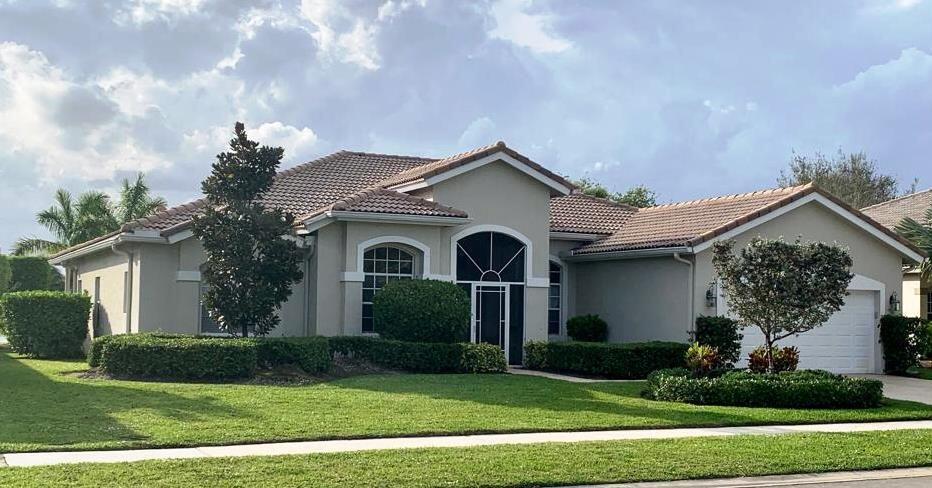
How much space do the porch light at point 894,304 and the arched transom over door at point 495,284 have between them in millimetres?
9168

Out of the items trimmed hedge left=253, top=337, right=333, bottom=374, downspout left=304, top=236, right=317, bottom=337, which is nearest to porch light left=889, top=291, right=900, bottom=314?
downspout left=304, top=236, right=317, bottom=337

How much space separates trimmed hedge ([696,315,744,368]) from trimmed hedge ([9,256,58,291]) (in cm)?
3122

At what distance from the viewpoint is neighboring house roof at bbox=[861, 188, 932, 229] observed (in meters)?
35.4

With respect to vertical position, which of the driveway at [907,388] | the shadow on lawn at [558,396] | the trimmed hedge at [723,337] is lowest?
the driveway at [907,388]

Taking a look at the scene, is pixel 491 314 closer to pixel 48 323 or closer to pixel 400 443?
pixel 48 323

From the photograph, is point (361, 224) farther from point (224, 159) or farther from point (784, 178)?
point (784, 178)

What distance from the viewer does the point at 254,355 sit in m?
19.5

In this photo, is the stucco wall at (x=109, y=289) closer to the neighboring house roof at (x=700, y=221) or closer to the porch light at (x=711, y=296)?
the neighboring house roof at (x=700, y=221)

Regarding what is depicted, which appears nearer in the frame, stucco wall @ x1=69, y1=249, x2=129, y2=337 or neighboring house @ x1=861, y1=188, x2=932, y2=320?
stucco wall @ x1=69, y1=249, x2=129, y2=337

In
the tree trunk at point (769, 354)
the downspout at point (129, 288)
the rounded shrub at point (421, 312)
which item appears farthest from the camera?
the downspout at point (129, 288)

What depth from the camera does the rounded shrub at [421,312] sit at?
2202cm

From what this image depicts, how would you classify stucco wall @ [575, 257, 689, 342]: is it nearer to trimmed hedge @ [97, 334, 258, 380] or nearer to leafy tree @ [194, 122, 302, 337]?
leafy tree @ [194, 122, 302, 337]

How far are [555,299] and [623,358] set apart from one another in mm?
6216

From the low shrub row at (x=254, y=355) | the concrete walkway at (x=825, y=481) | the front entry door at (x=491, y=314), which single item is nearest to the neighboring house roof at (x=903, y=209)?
the front entry door at (x=491, y=314)
